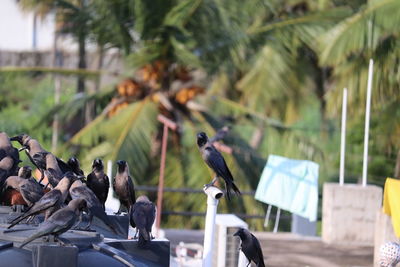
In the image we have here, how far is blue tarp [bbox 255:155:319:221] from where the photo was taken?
15516 mm

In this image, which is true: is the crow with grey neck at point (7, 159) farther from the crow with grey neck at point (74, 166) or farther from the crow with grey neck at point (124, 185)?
the crow with grey neck at point (124, 185)

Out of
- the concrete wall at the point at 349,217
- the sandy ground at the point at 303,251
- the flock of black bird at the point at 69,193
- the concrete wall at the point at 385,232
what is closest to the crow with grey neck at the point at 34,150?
the flock of black bird at the point at 69,193

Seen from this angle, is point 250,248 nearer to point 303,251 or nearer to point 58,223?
point 58,223

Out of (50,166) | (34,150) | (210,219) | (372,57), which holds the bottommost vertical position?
(210,219)

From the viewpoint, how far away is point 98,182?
23.8 ft

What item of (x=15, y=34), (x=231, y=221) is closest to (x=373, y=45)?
(x=231, y=221)

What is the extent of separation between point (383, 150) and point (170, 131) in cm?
493

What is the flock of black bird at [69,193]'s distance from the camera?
5742mm

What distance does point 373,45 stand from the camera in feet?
58.2

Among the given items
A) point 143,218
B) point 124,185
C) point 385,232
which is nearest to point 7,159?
point 124,185

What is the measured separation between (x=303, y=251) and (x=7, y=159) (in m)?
7.87

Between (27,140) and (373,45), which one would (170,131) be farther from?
(27,140)

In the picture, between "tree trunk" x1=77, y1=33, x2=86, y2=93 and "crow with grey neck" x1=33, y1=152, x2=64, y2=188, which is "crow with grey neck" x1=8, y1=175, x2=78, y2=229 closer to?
"crow with grey neck" x1=33, y1=152, x2=64, y2=188

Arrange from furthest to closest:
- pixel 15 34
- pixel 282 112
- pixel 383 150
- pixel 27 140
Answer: pixel 15 34, pixel 282 112, pixel 383 150, pixel 27 140
